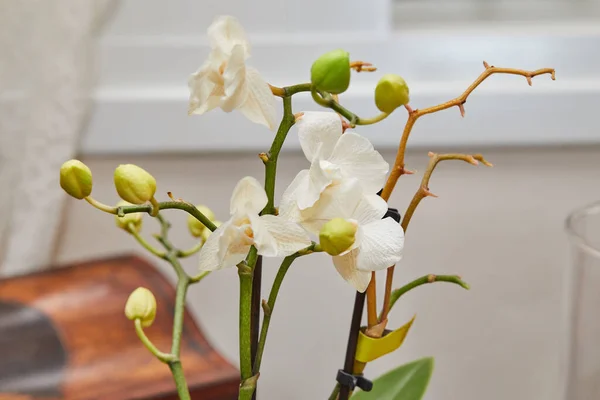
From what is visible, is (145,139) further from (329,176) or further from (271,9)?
(329,176)

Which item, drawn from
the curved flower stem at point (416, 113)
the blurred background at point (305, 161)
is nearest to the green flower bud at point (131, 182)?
the curved flower stem at point (416, 113)

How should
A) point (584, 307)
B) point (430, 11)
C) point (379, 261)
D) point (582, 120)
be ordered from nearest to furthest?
1. point (379, 261)
2. point (584, 307)
3. point (582, 120)
4. point (430, 11)

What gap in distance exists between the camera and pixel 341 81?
0.85ft

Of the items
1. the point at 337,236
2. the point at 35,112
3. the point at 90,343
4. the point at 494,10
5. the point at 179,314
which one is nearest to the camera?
the point at 337,236

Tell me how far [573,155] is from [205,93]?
27.0 inches

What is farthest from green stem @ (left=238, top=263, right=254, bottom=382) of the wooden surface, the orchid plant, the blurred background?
the blurred background

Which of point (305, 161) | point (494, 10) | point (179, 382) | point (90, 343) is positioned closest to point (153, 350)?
point (179, 382)

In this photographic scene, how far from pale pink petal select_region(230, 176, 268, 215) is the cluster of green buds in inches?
1.9

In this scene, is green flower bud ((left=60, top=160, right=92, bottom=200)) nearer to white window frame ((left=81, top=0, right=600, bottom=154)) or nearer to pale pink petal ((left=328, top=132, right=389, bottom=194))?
pale pink petal ((left=328, top=132, right=389, bottom=194))

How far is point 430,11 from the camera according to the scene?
3.29 feet

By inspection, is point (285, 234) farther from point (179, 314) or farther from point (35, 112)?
point (35, 112)

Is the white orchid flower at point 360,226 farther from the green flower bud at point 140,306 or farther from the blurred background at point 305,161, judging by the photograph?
the blurred background at point 305,161

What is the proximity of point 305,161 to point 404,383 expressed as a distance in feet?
1.52

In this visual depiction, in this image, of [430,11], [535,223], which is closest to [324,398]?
[535,223]
